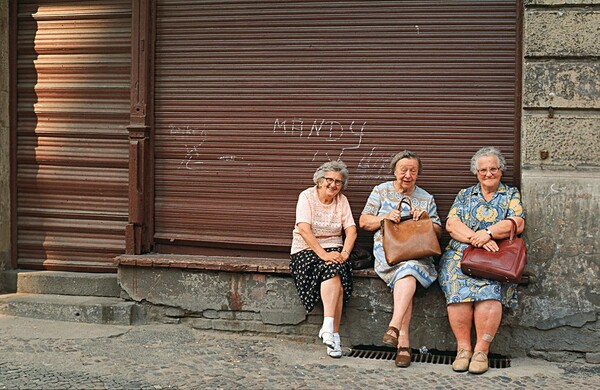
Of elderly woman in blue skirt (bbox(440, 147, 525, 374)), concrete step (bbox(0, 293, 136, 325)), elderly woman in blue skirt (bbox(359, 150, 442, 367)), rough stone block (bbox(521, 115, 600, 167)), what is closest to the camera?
elderly woman in blue skirt (bbox(440, 147, 525, 374))

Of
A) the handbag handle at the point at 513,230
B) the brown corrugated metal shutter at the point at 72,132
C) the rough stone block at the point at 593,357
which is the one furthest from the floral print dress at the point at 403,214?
the brown corrugated metal shutter at the point at 72,132

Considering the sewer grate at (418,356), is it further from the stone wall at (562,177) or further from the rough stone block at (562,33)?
the rough stone block at (562,33)

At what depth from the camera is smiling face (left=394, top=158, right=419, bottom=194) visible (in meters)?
5.91

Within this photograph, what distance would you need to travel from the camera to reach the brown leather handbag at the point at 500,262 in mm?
5426

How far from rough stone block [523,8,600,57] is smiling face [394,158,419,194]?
1146mm

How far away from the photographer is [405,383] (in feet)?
17.1

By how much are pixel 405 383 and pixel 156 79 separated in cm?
328

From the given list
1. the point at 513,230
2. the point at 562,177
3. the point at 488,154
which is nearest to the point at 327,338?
the point at 513,230

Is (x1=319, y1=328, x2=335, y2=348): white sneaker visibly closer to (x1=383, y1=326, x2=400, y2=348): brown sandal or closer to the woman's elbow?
(x1=383, y1=326, x2=400, y2=348): brown sandal

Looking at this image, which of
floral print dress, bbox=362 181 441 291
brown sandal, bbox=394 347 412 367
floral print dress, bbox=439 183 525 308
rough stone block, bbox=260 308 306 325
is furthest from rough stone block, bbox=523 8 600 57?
rough stone block, bbox=260 308 306 325

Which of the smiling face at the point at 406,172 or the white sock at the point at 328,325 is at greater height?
the smiling face at the point at 406,172

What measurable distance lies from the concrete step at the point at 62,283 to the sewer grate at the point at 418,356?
2.15 meters

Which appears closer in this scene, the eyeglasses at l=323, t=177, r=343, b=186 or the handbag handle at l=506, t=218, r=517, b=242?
the handbag handle at l=506, t=218, r=517, b=242

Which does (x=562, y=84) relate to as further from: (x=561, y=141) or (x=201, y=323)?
(x=201, y=323)
